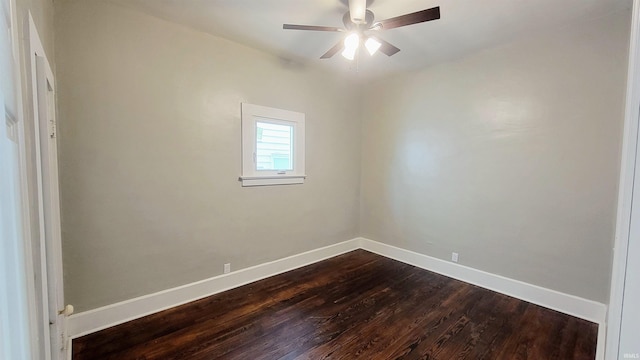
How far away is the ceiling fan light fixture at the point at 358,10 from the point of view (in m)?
1.98

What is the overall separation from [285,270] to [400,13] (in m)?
3.01

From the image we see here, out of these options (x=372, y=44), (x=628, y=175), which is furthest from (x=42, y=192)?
(x=372, y=44)

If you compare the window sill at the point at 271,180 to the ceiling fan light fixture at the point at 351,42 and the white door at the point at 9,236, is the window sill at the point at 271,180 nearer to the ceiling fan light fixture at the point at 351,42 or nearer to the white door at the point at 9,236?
the ceiling fan light fixture at the point at 351,42

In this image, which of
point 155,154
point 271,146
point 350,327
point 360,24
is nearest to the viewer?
point 360,24

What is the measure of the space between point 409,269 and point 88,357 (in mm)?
3235

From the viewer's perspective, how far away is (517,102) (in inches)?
108

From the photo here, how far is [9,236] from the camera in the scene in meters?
0.41

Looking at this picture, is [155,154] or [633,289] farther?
[155,154]

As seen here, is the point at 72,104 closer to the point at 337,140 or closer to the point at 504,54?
the point at 337,140

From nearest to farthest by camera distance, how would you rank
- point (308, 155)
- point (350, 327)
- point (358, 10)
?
point (358, 10), point (350, 327), point (308, 155)

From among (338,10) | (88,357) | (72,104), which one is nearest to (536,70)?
(338,10)

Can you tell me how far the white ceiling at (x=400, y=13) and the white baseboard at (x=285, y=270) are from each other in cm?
249

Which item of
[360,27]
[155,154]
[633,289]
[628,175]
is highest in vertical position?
[360,27]

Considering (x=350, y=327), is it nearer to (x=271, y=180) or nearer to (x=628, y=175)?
(x=271, y=180)
